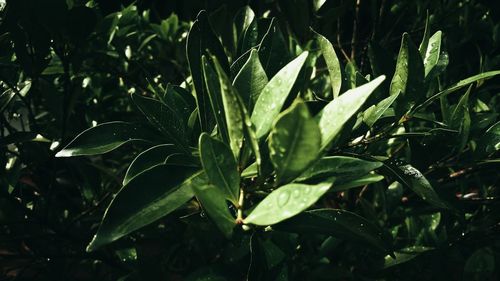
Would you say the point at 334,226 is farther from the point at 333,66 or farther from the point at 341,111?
the point at 333,66

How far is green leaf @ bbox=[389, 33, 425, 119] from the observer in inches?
24.1

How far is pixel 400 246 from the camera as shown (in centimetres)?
120

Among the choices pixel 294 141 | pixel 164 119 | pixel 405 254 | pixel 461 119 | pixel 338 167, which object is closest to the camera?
pixel 294 141

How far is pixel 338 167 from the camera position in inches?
19.5

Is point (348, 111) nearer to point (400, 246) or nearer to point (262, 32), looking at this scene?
point (262, 32)

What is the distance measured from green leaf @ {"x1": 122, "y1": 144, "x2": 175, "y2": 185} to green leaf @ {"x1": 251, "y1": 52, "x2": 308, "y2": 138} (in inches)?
5.7

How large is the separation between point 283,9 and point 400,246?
29.0 inches

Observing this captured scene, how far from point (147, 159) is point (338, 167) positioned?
256 mm

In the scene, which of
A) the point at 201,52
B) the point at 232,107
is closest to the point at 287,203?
the point at 232,107

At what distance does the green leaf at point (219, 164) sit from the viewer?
452 mm

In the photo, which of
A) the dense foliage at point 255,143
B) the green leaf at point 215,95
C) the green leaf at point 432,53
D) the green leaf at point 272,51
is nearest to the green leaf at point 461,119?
the dense foliage at point 255,143

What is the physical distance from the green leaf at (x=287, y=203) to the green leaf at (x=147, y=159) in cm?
20

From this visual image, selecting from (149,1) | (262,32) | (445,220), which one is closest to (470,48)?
(445,220)

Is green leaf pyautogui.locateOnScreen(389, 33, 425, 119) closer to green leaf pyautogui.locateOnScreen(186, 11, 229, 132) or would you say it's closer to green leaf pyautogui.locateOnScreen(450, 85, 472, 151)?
green leaf pyautogui.locateOnScreen(450, 85, 472, 151)
